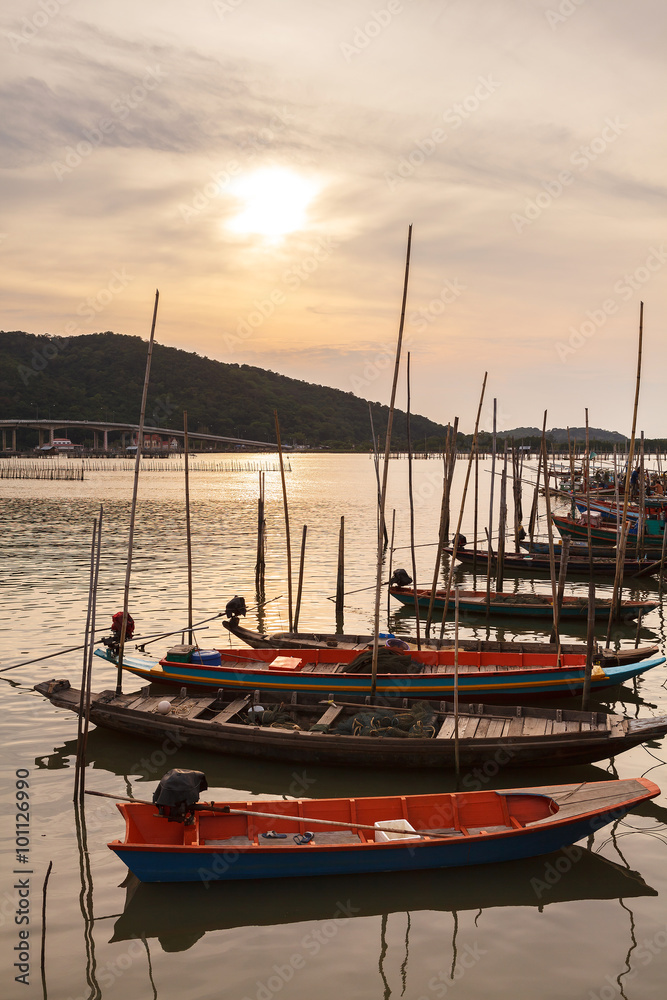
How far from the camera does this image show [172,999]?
7344 millimetres

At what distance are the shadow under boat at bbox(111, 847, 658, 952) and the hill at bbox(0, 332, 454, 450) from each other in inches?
5025

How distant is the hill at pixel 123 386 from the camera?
14600cm

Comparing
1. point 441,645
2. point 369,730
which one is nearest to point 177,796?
point 369,730

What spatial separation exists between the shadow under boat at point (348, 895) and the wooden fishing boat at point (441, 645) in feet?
22.3

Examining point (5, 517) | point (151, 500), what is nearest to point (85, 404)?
point (151, 500)

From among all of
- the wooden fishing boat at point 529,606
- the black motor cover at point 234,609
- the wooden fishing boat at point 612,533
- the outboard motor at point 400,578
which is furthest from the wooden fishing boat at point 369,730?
the wooden fishing boat at point 612,533

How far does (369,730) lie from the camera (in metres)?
12.1

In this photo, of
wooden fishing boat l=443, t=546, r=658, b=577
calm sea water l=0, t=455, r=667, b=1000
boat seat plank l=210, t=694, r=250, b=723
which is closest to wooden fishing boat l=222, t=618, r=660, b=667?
calm sea water l=0, t=455, r=667, b=1000

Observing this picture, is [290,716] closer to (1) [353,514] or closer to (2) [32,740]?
(2) [32,740]

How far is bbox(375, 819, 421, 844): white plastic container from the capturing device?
8.93 m

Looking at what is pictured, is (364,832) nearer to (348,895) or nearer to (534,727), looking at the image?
(348,895)

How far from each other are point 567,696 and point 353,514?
4121 centimetres

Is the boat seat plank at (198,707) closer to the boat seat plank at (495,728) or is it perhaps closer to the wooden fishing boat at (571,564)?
the boat seat plank at (495,728)

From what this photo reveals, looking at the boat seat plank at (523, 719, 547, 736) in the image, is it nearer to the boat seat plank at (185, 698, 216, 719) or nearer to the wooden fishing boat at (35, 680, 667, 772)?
the wooden fishing boat at (35, 680, 667, 772)
